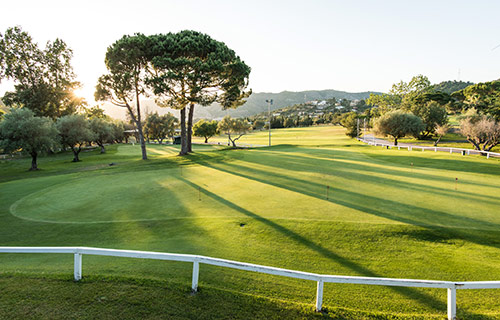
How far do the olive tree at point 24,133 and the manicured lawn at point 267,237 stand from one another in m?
14.5

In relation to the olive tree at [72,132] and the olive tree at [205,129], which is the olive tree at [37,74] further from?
the olive tree at [205,129]

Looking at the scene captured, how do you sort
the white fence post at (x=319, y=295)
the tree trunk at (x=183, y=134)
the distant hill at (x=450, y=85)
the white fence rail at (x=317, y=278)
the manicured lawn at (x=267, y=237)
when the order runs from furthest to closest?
the distant hill at (x=450, y=85)
the tree trunk at (x=183, y=134)
the manicured lawn at (x=267, y=237)
the white fence post at (x=319, y=295)
the white fence rail at (x=317, y=278)

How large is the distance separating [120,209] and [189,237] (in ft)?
17.9

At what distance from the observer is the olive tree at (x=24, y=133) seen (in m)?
27.7

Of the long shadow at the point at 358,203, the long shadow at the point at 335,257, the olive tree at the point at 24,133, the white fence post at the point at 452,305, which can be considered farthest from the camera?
the olive tree at the point at 24,133

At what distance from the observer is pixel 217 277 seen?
5789 millimetres

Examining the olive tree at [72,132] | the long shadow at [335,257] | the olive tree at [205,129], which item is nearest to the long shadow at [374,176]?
the long shadow at [335,257]

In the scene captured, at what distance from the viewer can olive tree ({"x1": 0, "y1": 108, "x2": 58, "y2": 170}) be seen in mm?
27688

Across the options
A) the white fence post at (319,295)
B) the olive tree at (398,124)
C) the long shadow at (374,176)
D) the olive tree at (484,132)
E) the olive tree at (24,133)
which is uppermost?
the olive tree at (398,124)

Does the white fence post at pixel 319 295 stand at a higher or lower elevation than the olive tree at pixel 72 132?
lower

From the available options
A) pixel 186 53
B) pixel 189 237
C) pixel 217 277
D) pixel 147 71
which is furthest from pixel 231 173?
pixel 147 71

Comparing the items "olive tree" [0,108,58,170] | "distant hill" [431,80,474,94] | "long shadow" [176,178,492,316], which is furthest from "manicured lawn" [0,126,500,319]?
"distant hill" [431,80,474,94]

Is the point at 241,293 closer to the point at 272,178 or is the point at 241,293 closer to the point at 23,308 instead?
the point at 23,308

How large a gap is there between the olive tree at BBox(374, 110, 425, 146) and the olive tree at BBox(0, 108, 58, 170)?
187 feet
